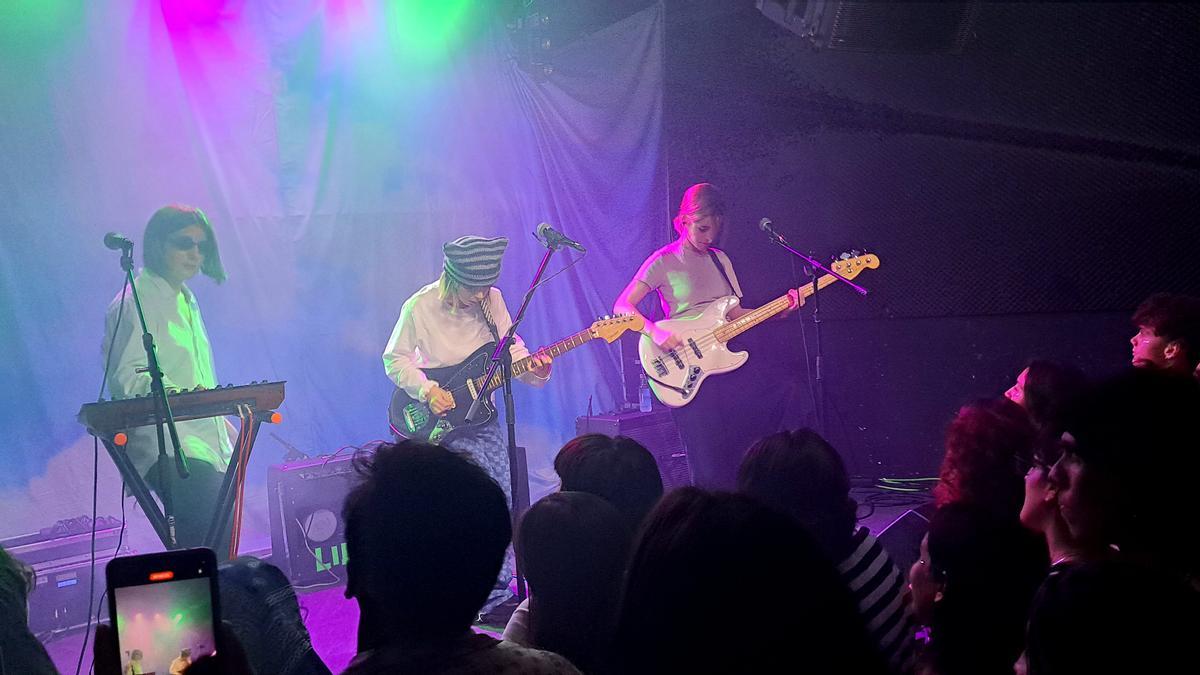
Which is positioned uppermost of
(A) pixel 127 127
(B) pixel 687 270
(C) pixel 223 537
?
(A) pixel 127 127

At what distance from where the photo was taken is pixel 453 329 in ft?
15.7

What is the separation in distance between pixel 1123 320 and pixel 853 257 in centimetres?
165

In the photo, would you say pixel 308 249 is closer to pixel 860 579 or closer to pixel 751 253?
pixel 751 253

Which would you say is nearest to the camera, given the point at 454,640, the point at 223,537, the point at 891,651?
the point at 454,640

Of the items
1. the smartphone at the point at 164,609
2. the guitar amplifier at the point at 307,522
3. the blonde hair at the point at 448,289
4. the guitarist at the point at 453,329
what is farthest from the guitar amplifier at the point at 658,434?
the smartphone at the point at 164,609

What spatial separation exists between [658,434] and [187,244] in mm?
3290

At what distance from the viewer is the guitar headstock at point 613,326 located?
5387 millimetres

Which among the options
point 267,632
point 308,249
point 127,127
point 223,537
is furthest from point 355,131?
point 267,632

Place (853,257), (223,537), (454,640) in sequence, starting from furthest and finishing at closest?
(853,257) → (223,537) → (454,640)

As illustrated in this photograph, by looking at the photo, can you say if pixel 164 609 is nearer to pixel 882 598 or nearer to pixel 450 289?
pixel 882 598

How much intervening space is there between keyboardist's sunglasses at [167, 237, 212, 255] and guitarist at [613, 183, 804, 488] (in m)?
2.78

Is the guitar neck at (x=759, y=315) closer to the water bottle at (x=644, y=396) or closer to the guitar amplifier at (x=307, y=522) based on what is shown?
the water bottle at (x=644, y=396)

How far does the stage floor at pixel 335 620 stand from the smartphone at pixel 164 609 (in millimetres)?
2174

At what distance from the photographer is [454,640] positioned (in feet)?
4.30
